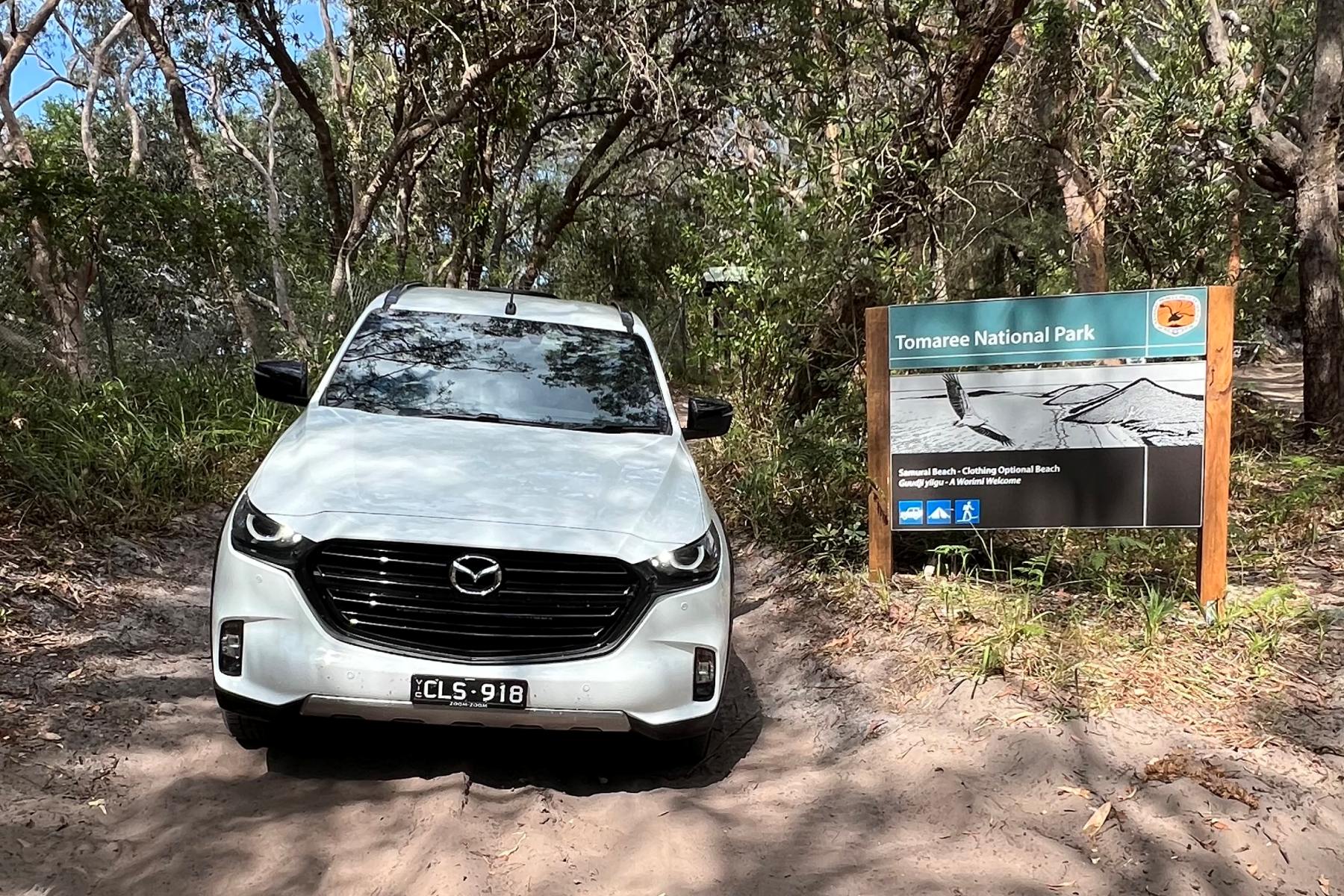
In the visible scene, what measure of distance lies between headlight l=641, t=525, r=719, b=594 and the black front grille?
71 mm

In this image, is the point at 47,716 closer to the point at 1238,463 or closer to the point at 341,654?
the point at 341,654

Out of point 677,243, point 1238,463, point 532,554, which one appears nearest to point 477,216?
point 677,243

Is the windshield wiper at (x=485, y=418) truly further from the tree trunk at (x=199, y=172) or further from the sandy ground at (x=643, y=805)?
the tree trunk at (x=199, y=172)

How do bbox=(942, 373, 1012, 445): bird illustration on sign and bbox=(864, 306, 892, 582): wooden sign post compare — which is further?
bbox=(864, 306, 892, 582): wooden sign post

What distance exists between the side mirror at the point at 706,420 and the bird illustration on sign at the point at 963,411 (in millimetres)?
1162

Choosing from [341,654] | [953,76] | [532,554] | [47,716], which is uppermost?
[953,76]

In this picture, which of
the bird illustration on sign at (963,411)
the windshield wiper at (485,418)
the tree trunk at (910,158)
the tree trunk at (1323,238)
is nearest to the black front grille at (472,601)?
the windshield wiper at (485,418)

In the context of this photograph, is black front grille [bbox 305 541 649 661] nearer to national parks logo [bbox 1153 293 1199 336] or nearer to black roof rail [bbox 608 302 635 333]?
black roof rail [bbox 608 302 635 333]

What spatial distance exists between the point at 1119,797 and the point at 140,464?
5.99 meters

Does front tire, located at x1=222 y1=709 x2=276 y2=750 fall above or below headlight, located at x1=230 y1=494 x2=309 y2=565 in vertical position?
below

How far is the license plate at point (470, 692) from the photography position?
3.05 metres

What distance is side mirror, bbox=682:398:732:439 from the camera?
4.52 meters

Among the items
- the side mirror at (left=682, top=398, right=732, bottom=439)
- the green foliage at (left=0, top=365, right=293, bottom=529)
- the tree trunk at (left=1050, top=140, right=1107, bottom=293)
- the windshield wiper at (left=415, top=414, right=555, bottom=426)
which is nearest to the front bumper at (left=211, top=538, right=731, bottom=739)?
the windshield wiper at (left=415, top=414, right=555, bottom=426)

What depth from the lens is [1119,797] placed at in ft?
10.6
